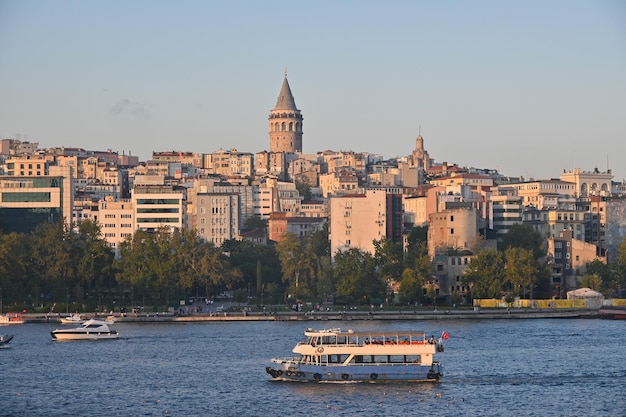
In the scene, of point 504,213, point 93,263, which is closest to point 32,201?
point 93,263

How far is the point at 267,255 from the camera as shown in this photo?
12500 centimetres

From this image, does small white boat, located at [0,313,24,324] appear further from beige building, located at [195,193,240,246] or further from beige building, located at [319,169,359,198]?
beige building, located at [319,169,359,198]

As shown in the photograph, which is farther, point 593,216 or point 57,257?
point 593,216

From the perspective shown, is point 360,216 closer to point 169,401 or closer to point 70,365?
point 70,365

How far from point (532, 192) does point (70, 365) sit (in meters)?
96.2

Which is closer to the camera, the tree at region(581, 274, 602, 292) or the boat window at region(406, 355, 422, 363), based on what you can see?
the boat window at region(406, 355, 422, 363)

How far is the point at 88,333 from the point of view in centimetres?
8481

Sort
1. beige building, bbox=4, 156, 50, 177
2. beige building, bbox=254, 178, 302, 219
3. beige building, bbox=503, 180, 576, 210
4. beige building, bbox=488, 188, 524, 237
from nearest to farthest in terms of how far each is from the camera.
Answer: beige building, bbox=488, 188, 524, 237 < beige building, bbox=4, 156, 50, 177 < beige building, bbox=503, 180, 576, 210 < beige building, bbox=254, 178, 302, 219

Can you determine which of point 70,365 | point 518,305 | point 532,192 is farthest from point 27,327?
point 532,192

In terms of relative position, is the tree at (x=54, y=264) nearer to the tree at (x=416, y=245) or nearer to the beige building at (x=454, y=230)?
the tree at (x=416, y=245)

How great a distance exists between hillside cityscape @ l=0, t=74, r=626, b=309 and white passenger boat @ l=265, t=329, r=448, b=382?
45209 millimetres

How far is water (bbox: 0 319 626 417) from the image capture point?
2105 inches

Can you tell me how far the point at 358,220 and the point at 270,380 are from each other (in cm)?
6783

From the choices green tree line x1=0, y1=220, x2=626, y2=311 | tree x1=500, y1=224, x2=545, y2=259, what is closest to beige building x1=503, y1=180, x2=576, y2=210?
tree x1=500, y1=224, x2=545, y2=259
